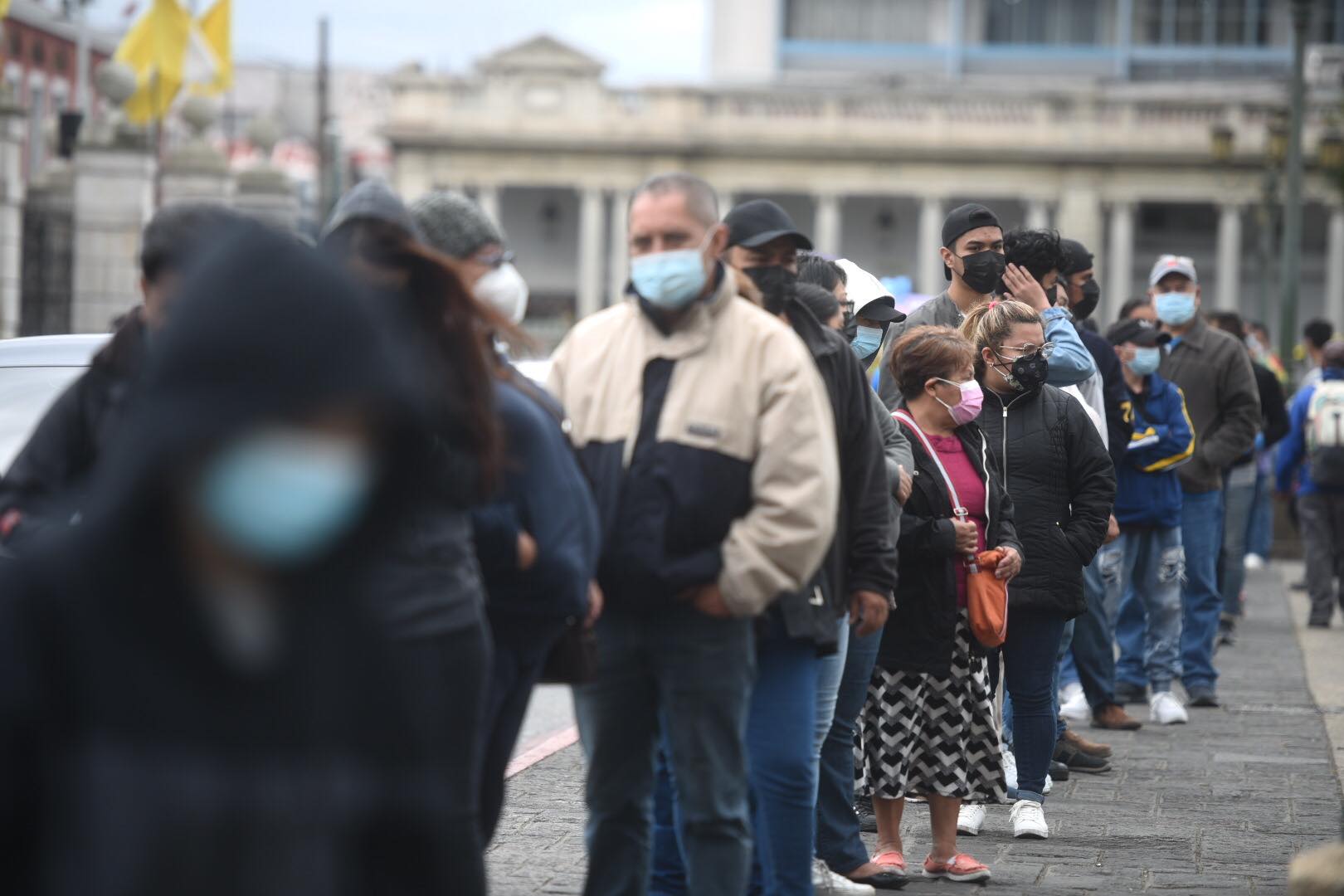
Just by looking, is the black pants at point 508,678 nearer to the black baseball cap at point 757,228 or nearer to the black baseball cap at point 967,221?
the black baseball cap at point 757,228

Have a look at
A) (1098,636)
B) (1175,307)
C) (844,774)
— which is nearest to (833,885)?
(844,774)

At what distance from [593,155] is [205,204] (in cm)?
6771

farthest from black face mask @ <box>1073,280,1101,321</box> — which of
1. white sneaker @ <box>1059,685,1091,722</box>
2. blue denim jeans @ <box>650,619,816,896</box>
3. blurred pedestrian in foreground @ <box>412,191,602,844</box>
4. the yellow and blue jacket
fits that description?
blurred pedestrian in foreground @ <box>412,191,602,844</box>

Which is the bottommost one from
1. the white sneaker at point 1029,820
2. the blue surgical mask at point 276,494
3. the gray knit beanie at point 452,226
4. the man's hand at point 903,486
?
the white sneaker at point 1029,820

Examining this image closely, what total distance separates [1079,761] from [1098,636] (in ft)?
3.23

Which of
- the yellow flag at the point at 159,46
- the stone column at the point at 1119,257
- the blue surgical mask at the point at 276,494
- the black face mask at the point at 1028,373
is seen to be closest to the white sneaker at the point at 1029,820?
the black face mask at the point at 1028,373

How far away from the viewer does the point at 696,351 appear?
15.7 feet

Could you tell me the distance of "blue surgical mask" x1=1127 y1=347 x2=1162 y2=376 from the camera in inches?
402

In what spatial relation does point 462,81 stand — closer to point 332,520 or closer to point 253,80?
point 253,80

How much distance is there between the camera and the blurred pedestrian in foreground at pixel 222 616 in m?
2.15

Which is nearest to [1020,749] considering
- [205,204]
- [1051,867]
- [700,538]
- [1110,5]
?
[1051,867]

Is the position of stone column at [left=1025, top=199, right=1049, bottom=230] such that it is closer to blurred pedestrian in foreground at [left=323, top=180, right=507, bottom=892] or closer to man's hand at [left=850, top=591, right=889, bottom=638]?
man's hand at [left=850, top=591, right=889, bottom=638]

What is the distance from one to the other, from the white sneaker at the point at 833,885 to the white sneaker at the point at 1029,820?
1.02 meters

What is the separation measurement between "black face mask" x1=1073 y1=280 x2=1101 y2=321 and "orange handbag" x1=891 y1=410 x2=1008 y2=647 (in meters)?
2.97
